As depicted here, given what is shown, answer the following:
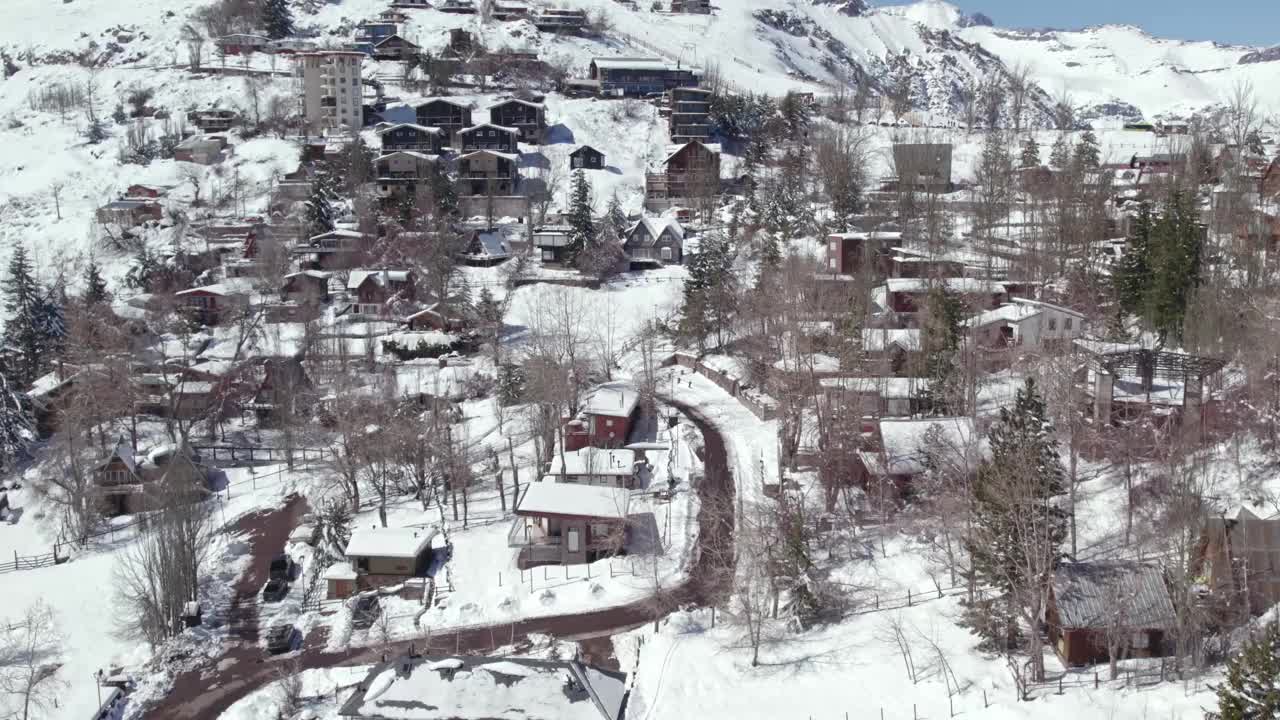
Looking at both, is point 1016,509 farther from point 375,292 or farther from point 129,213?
point 129,213

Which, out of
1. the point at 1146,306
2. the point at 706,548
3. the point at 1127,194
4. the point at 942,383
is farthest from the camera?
the point at 1127,194

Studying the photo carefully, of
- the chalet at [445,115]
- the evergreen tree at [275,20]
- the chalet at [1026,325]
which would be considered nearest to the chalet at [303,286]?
the chalet at [445,115]

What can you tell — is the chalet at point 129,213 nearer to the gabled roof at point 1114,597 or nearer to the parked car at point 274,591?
the parked car at point 274,591

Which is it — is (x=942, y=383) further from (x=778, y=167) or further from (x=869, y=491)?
(x=778, y=167)

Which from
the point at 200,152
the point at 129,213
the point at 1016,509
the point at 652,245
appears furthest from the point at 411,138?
the point at 1016,509

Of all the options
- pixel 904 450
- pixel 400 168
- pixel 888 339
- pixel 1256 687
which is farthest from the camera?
pixel 400 168

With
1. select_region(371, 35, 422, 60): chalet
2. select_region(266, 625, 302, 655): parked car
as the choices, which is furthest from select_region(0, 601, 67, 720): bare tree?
select_region(371, 35, 422, 60): chalet

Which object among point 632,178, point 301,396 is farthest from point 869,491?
point 632,178
